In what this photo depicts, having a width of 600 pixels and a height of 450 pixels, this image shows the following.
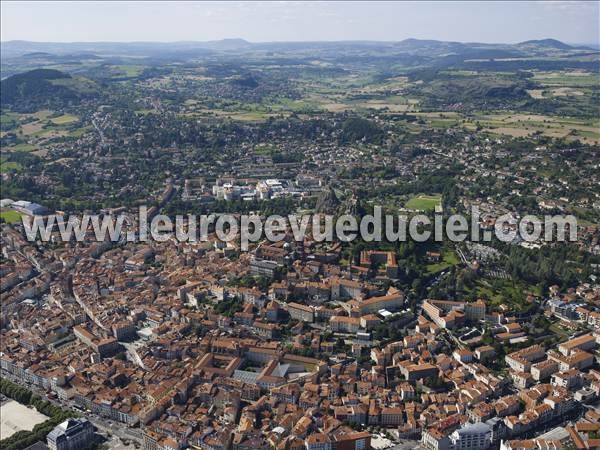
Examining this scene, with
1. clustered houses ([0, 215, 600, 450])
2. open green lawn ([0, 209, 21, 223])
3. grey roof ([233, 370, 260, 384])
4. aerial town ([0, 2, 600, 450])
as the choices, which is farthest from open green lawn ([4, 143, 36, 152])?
grey roof ([233, 370, 260, 384])

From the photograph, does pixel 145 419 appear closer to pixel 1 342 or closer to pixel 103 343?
pixel 103 343

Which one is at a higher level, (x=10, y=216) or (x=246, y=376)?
(x=10, y=216)

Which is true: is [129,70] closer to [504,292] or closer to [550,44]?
[504,292]

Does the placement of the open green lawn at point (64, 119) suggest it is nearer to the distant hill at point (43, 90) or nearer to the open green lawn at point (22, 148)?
the distant hill at point (43, 90)

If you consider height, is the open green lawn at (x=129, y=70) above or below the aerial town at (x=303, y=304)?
above

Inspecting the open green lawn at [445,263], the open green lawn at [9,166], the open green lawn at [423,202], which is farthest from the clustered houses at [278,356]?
the open green lawn at [9,166]

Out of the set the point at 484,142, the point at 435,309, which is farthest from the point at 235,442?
the point at 484,142

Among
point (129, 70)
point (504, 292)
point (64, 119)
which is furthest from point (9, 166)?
point (129, 70)
